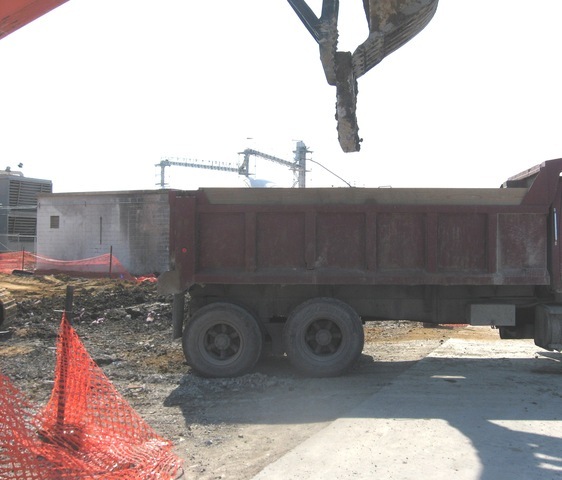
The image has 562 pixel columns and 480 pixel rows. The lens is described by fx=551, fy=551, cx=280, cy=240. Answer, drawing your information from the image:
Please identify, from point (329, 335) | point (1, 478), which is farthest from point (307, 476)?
point (329, 335)

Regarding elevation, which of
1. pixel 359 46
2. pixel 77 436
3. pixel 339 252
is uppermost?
pixel 359 46

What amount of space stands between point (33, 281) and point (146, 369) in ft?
46.7

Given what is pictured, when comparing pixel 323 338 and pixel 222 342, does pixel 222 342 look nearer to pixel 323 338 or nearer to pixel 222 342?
pixel 222 342

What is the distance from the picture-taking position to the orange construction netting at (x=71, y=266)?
2408 centimetres

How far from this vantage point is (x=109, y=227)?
2538cm

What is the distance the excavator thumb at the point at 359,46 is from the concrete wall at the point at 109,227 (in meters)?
18.8

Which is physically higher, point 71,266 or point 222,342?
point 71,266

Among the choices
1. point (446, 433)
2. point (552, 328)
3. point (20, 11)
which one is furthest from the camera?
point (552, 328)

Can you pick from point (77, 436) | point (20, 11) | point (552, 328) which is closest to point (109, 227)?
point (552, 328)

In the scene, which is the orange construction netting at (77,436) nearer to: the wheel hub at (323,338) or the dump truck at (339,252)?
the dump truck at (339,252)

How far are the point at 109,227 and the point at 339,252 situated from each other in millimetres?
19724

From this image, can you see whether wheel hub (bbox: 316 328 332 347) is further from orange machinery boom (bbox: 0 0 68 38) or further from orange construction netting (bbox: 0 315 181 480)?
orange machinery boom (bbox: 0 0 68 38)

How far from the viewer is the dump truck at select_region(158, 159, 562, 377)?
7.58 m

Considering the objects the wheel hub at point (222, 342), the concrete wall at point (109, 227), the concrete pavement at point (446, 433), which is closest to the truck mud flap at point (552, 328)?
the concrete pavement at point (446, 433)
